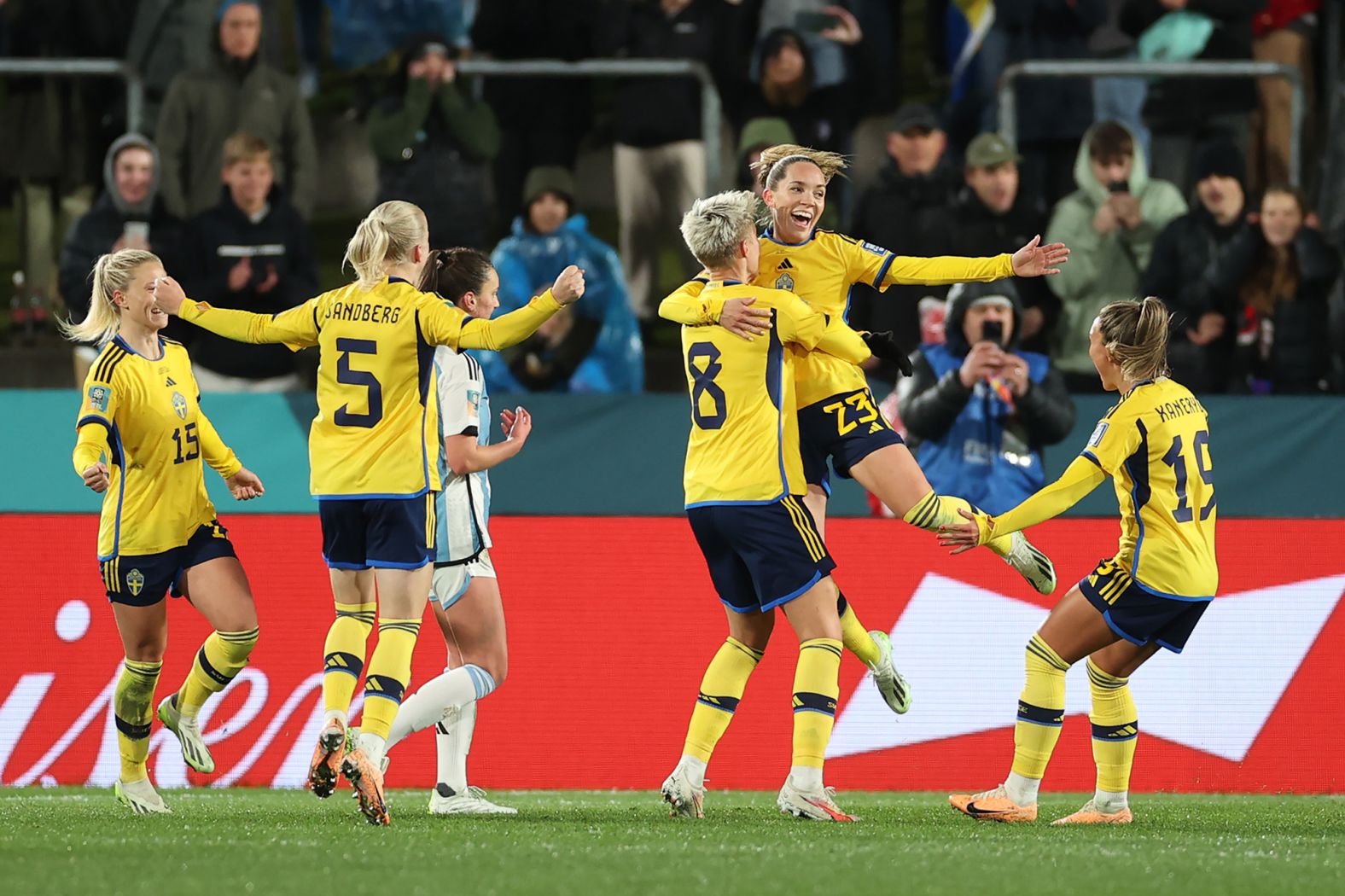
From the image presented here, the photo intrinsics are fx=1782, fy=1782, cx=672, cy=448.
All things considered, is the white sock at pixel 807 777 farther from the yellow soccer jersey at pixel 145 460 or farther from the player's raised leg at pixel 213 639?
the yellow soccer jersey at pixel 145 460

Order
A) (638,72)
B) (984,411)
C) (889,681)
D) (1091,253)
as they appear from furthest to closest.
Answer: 1. (638,72)
2. (1091,253)
3. (984,411)
4. (889,681)

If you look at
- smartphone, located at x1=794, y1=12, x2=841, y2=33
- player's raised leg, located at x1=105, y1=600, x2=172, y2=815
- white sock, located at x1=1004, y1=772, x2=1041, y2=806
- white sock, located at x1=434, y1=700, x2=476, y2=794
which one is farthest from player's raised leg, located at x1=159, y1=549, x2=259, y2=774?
smartphone, located at x1=794, y1=12, x2=841, y2=33

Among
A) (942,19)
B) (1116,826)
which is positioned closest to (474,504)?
(1116,826)

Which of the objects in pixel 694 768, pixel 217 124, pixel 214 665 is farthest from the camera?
pixel 217 124

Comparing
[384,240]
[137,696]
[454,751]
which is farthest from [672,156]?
[137,696]

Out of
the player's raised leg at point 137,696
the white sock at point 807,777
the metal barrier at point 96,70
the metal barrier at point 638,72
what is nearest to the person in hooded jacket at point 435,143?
the metal barrier at point 638,72

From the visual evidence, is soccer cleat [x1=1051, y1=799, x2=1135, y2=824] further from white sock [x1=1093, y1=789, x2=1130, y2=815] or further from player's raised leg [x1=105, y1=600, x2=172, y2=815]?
player's raised leg [x1=105, y1=600, x2=172, y2=815]

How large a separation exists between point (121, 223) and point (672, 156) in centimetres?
351

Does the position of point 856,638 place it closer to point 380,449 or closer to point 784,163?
point 784,163

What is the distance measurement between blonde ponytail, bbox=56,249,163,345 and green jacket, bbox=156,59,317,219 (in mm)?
4316

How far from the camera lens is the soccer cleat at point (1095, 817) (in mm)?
6738

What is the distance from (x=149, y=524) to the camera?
692cm

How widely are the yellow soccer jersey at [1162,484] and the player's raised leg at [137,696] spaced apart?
3678mm

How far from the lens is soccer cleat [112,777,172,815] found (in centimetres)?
700
